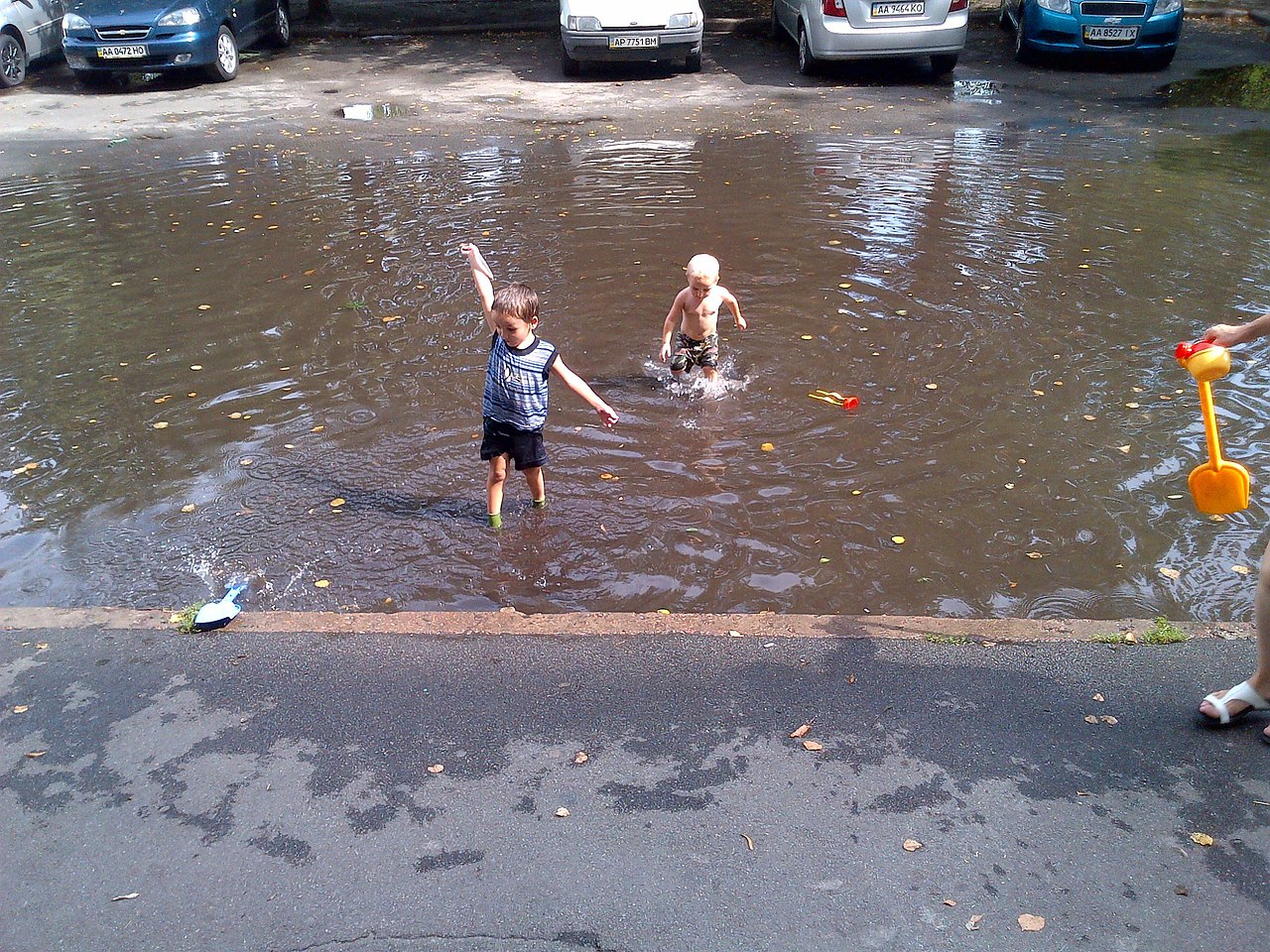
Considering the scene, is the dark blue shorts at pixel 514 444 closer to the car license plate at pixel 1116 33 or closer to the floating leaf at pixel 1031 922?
the floating leaf at pixel 1031 922

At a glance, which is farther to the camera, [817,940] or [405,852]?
[405,852]

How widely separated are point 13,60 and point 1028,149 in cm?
1616

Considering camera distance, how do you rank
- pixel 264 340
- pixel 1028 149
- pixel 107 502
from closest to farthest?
1. pixel 107 502
2. pixel 264 340
3. pixel 1028 149

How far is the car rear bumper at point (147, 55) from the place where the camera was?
1677cm

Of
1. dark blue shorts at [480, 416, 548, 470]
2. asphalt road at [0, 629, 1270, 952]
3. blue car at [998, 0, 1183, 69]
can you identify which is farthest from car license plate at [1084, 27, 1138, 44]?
asphalt road at [0, 629, 1270, 952]

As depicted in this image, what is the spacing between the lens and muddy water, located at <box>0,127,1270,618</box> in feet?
17.6

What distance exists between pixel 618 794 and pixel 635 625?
1098 mm

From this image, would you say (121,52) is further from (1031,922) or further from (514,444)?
(1031,922)

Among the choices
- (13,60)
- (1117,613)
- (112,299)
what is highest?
(13,60)

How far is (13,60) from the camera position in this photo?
707 inches

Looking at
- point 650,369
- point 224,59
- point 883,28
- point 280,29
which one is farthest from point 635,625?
point 280,29

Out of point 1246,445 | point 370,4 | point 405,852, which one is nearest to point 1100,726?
point 405,852

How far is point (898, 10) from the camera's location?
1585cm

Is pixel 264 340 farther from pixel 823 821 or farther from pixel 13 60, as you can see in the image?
pixel 13 60
